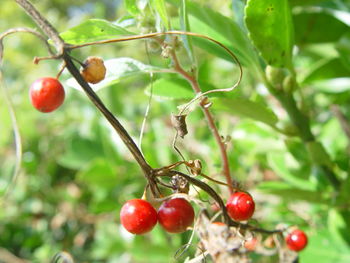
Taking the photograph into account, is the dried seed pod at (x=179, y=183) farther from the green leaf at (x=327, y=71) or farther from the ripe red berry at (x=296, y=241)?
the green leaf at (x=327, y=71)

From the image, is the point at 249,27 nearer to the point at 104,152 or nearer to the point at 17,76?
the point at 104,152

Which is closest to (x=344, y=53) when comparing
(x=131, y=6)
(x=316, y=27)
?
(x=316, y=27)

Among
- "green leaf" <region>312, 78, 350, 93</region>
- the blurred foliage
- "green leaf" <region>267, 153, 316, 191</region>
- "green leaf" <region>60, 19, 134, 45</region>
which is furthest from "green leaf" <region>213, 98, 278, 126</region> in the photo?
"green leaf" <region>312, 78, 350, 93</region>

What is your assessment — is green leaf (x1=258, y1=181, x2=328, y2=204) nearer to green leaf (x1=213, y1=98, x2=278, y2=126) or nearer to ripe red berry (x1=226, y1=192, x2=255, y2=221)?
green leaf (x1=213, y1=98, x2=278, y2=126)

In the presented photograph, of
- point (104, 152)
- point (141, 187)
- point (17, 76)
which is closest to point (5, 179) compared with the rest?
point (104, 152)

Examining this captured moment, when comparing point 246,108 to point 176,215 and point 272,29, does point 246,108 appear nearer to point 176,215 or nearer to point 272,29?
point 272,29

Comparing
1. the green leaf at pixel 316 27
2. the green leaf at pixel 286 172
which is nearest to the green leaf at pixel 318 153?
the green leaf at pixel 286 172

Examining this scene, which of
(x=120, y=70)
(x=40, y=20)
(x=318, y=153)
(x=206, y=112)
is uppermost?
(x=40, y=20)
